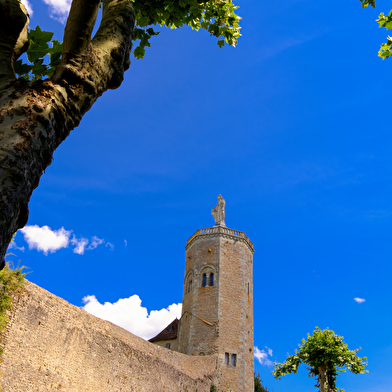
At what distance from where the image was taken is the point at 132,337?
1909 centimetres

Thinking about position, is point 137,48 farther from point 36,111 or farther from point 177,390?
point 177,390

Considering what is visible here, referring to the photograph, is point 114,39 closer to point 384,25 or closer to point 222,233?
point 384,25

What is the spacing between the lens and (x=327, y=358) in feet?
65.2

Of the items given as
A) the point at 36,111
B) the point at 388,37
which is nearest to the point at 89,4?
the point at 36,111

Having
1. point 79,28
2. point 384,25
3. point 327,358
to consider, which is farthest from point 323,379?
point 79,28

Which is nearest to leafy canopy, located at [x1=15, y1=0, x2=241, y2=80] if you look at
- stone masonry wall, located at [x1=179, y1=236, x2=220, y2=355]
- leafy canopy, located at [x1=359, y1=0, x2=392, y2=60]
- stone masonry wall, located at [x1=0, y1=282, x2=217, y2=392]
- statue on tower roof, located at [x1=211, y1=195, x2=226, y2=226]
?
leafy canopy, located at [x1=359, y1=0, x2=392, y2=60]

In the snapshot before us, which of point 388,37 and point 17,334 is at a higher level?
point 388,37

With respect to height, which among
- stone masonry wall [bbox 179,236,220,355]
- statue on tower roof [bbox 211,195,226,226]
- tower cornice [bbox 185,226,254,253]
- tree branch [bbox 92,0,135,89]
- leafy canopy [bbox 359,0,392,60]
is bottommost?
tree branch [bbox 92,0,135,89]

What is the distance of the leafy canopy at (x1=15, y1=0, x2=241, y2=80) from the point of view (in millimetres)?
4113

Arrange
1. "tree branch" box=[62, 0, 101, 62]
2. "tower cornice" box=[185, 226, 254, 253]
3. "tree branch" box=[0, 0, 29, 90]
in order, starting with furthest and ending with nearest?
"tower cornice" box=[185, 226, 254, 253], "tree branch" box=[62, 0, 101, 62], "tree branch" box=[0, 0, 29, 90]

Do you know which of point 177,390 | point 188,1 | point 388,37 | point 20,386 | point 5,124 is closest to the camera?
point 5,124

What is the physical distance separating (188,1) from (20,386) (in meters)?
11.8

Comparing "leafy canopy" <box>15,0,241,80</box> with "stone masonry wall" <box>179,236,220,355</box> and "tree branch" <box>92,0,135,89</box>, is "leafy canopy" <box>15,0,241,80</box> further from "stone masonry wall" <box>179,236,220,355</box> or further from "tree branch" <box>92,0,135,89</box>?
"stone masonry wall" <box>179,236,220,355</box>

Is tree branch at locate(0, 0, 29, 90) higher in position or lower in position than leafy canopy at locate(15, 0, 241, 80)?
lower
